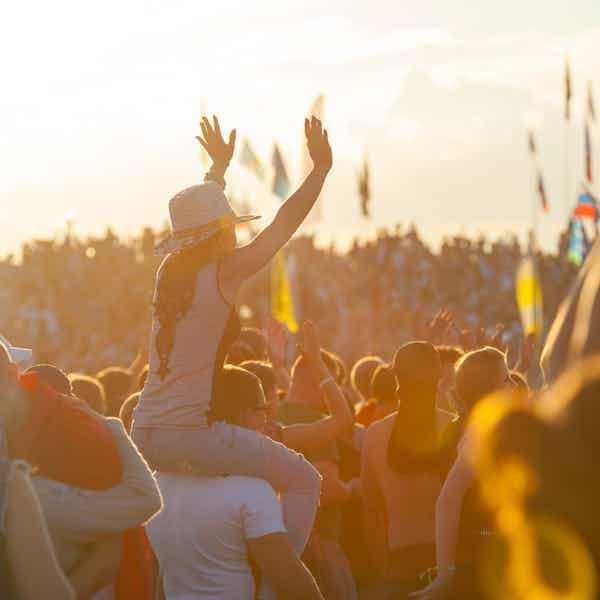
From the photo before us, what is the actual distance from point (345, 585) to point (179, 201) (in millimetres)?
3419

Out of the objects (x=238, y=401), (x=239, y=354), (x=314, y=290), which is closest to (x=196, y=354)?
(x=238, y=401)

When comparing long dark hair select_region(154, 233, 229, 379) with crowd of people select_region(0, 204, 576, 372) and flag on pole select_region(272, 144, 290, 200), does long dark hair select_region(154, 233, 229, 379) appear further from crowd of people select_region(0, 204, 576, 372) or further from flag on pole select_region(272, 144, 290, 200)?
flag on pole select_region(272, 144, 290, 200)

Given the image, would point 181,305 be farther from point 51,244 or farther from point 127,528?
point 51,244

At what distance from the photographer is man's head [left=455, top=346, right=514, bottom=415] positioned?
5723mm

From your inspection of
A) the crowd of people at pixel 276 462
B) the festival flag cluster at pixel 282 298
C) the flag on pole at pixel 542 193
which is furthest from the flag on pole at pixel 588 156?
the crowd of people at pixel 276 462

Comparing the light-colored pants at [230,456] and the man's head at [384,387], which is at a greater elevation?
→ the light-colored pants at [230,456]

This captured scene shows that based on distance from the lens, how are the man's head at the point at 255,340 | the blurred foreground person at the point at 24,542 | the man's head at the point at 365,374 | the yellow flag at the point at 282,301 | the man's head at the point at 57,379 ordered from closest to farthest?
the blurred foreground person at the point at 24,542 < the man's head at the point at 57,379 < the man's head at the point at 255,340 < the man's head at the point at 365,374 < the yellow flag at the point at 282,301

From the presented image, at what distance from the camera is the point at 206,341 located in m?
5.19

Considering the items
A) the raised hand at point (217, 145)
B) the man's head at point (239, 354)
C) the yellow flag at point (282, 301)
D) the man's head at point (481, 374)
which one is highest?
the raised hand at point (217, 145)

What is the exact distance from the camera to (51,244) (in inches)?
1442

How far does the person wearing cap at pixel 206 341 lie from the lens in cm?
509

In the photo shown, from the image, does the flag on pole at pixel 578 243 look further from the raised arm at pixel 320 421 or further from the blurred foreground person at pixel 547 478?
the blurred foreground person at pixel 547 478

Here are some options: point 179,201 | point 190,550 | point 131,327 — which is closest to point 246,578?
point 190,550

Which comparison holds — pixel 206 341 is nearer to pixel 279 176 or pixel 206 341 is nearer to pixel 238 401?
pixel 238 401
